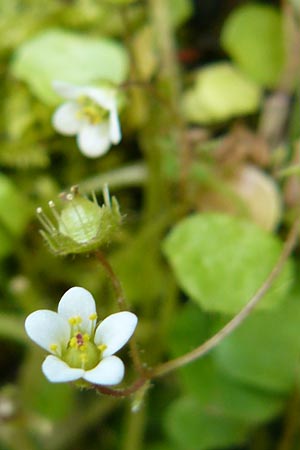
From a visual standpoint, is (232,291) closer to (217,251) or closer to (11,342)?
(217,251)

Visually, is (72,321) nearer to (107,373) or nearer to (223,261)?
(107,373)

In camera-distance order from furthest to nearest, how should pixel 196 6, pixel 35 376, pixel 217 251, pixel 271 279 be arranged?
pixel 196 6
pixel 35 376
pixel 217 251
pixel 271 279

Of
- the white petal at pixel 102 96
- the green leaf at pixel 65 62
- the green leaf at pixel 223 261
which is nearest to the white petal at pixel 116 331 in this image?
the green leaf at pixel 223 261

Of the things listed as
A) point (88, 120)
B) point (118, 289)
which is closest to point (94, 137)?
point (88, 120)

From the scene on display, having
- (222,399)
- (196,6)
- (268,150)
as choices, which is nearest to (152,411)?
(222,399)

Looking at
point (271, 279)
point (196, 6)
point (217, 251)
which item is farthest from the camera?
point (196, 6)

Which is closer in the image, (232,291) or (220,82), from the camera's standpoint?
(232,291)
